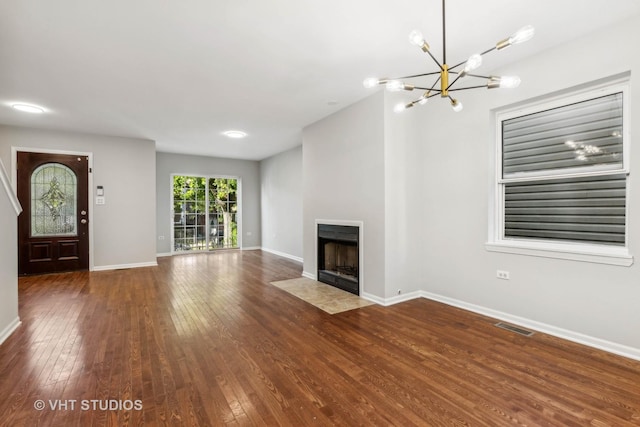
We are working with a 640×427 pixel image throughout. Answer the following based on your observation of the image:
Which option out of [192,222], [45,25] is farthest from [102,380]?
[192,222]

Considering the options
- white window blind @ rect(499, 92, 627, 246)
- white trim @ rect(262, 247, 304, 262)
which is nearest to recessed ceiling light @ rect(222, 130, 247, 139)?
white trim @ rect(262, 247, 304, 262)

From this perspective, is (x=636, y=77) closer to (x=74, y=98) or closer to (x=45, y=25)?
(x=45, y=25)

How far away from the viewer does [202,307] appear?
383 centimetres

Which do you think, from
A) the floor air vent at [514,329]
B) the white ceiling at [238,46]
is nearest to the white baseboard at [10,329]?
the white ceiling at [238,46]

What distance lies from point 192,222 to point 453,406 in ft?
26.7

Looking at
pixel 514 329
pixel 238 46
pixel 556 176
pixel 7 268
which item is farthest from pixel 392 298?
pixel 7 268

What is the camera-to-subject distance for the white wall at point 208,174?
26.9 feet

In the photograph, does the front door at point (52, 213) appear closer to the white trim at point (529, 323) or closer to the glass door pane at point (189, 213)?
the glass door pane at point (189, 213)

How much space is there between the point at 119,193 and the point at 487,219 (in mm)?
6720

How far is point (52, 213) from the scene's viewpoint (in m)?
5.84

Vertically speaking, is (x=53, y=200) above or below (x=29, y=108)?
below

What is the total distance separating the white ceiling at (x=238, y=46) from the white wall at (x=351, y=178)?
1.14 feet

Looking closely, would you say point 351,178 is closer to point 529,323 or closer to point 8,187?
point 529,323

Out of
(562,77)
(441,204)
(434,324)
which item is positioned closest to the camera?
(562,77)
